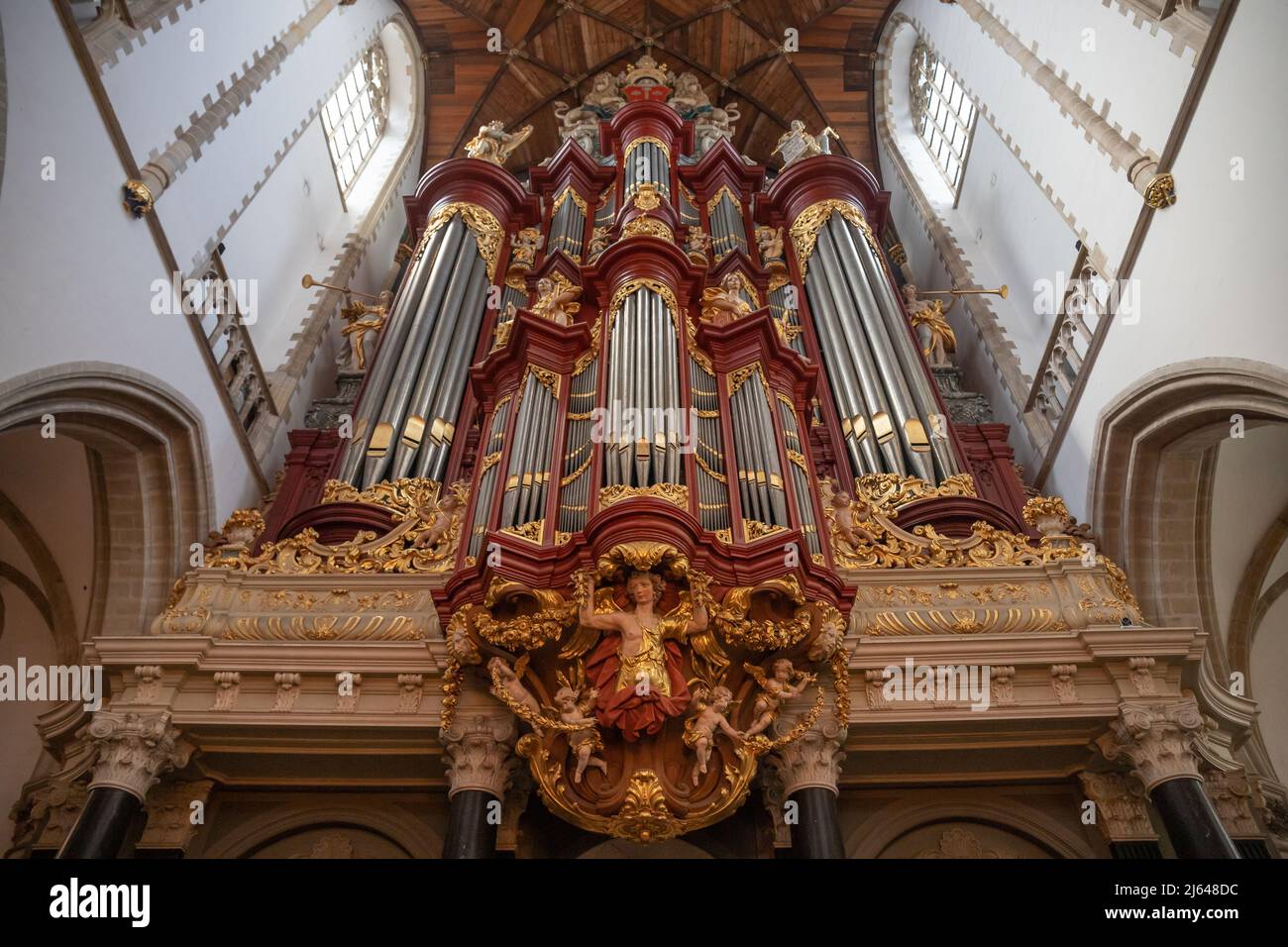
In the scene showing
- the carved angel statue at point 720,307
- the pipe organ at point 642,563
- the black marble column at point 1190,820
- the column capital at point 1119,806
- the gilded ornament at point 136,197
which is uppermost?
the carved angel statue at point 720,307

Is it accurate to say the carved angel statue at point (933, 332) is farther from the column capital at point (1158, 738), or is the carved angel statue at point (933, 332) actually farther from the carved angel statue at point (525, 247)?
the column capital at point (1158, 738)

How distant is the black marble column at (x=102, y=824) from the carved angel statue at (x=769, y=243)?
961 cm

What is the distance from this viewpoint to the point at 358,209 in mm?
15352

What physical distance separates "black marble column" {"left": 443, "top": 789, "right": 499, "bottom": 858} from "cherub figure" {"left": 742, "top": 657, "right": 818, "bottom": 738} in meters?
1.68

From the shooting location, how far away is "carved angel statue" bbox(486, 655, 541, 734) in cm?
646

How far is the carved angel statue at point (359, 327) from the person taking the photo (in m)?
12.2

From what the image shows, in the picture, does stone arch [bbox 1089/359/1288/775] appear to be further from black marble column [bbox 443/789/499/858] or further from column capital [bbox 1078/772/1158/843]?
black marble column [bbox 443/789/499/858]

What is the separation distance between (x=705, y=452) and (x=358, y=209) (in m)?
9.77

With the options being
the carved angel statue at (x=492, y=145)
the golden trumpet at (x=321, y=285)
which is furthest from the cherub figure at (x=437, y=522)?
the carved angel statue at (x=492, y=145)

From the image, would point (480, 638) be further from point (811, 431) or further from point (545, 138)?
point (545, 138)

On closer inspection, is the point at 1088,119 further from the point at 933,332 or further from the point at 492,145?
the point at 492,145
